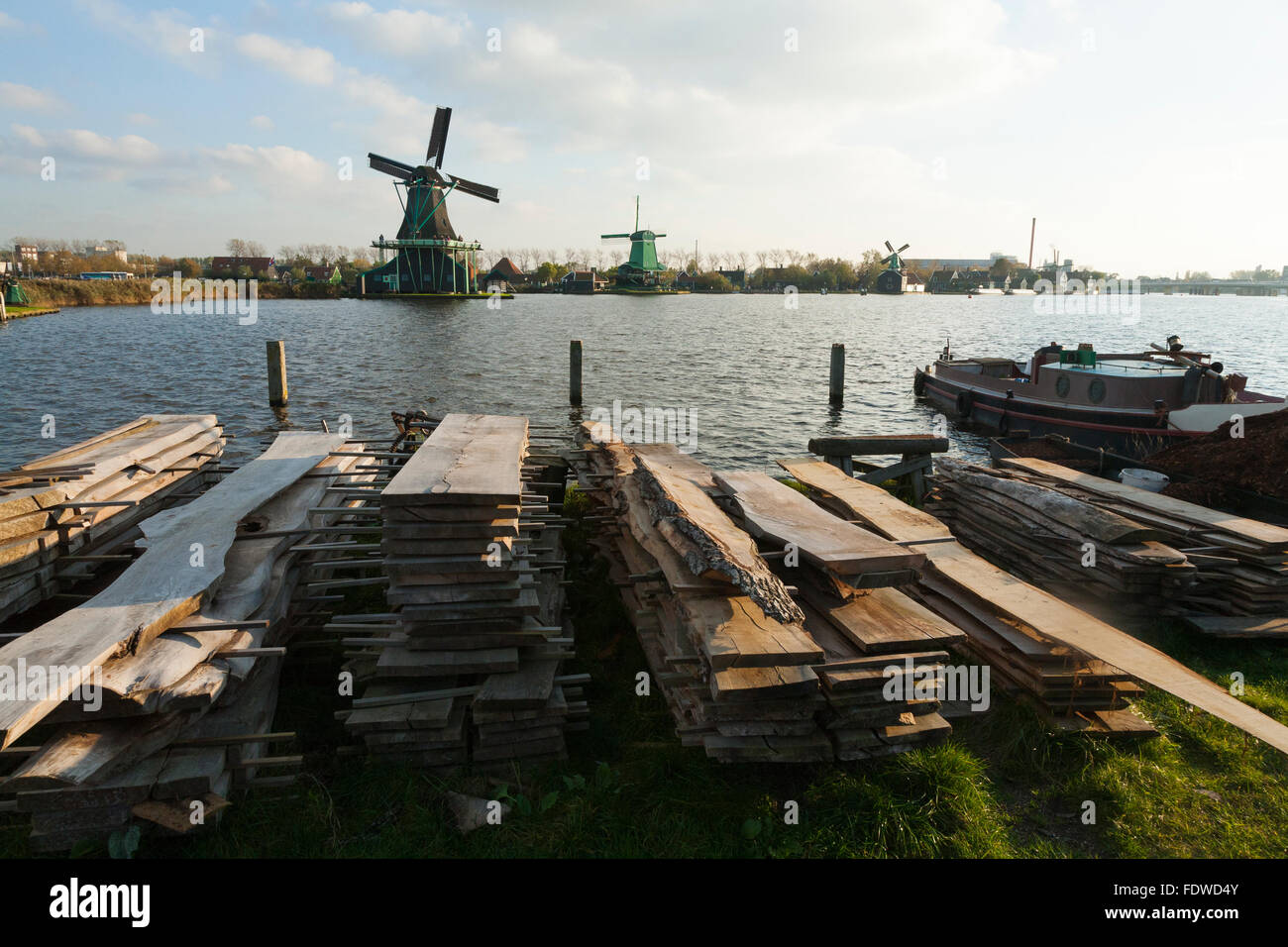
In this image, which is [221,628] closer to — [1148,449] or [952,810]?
[952,810]

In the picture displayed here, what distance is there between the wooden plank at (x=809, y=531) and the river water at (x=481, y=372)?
33.7 ft

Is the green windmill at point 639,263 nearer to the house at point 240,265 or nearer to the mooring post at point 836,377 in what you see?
the house at point 240,265

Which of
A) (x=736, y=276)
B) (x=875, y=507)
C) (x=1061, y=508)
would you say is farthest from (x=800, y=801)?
(x=736, y=276)

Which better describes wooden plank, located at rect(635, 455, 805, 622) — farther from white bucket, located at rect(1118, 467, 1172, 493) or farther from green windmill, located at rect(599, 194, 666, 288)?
green windmill, located at rect(599, 194, 666, 288)

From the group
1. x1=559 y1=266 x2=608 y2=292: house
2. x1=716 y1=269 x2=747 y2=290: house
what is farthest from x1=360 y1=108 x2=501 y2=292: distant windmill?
Answer: x1=716 y1=269 x2=747 y2=290: house

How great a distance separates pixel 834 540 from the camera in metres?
A: 5.94

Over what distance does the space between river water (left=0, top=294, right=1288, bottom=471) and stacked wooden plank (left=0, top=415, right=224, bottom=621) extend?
794 cm

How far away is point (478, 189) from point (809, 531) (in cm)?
8611

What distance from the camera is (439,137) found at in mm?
80750

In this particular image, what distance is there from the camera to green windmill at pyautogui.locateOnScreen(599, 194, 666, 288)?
456 feet

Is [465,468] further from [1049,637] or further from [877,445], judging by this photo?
[877,445]

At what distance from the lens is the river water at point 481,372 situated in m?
22.3

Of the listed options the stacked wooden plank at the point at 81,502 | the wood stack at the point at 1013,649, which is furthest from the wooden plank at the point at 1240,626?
the stacked wooden plank at the point at 81,502
